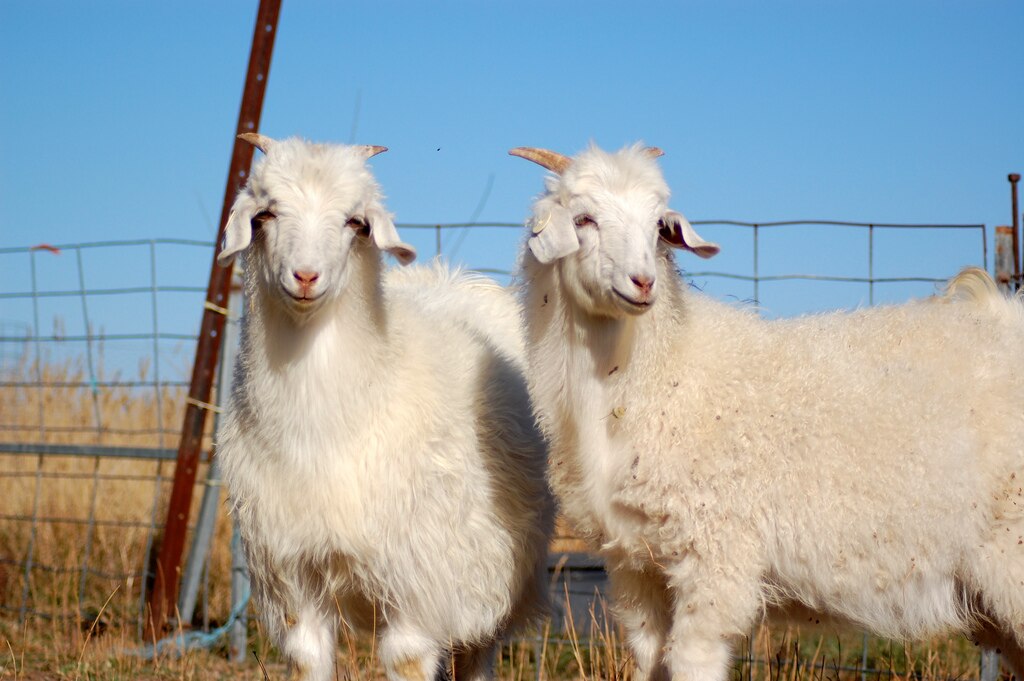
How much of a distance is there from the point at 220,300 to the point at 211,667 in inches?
86.8

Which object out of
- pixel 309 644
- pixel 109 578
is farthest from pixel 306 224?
pixel 109 578

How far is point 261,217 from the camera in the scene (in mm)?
4086

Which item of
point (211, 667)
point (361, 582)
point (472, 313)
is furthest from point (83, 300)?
point (361, 582)

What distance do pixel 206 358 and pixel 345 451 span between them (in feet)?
9.47

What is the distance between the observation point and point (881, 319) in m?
4.31

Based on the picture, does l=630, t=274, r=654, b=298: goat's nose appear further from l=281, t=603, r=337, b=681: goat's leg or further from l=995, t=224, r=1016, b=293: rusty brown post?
l=995, t=224, r=1016, b=293: rusty brown post

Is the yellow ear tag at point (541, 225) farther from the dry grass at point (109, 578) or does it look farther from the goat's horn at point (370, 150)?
the dry grass at point (109, 578)

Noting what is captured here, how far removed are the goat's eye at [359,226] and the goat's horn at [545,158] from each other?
0.66 metres

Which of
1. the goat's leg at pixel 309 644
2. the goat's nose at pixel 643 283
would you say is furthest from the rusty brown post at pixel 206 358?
the goat's nose at pixel 643 283

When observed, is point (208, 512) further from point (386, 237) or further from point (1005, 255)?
point (1005, 255)

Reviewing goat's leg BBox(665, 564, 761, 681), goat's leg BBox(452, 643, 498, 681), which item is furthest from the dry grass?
goat's leg BBox(665, 564, 761, 681)

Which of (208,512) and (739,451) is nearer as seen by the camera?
(739,451)

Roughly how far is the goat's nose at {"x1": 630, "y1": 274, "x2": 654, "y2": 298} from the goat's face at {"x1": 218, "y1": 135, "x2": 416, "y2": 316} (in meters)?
0.98

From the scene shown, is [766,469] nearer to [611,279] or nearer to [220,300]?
[611,279]
